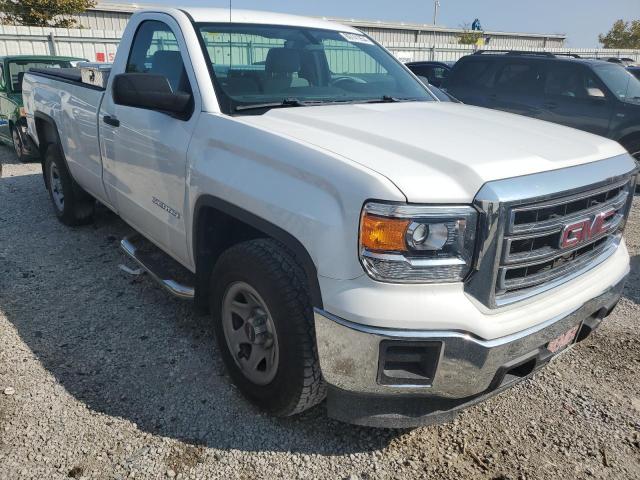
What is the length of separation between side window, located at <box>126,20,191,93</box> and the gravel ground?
159 centimetres

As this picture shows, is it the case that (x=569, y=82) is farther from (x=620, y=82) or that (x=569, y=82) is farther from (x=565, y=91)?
(x=620, y=82)

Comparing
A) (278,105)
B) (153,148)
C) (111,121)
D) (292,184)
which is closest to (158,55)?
(111,121)

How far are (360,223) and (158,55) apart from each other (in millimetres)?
2233

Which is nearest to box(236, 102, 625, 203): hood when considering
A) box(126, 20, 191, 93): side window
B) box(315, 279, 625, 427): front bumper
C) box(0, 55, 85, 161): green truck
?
box(315, 279, 625, 427): front bumper

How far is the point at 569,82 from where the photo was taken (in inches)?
309

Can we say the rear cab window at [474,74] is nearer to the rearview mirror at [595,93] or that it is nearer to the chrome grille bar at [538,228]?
the rearview mirror at [595,93]

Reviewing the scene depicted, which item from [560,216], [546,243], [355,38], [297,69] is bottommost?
[546,243]

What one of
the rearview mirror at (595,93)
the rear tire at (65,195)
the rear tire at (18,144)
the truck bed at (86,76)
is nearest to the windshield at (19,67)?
the rear tire at (18,144)

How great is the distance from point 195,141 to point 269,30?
1122 mm

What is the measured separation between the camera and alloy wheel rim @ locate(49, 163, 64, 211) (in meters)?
5.41

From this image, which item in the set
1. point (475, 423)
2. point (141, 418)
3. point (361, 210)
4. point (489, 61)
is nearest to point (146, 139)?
point (141, 418)

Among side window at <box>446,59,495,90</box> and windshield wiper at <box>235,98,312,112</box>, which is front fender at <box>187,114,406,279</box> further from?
side window at <box>446,59,495,90</box>

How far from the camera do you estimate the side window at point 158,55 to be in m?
3.09

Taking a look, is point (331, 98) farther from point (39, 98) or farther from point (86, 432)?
point (39, 98)
